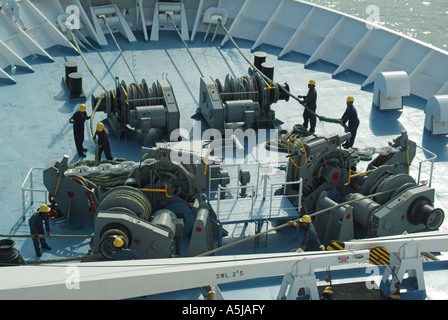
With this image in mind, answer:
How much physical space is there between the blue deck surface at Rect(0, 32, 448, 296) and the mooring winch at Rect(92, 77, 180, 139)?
372 millimetres

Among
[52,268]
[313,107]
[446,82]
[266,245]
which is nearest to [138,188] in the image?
[266,245]

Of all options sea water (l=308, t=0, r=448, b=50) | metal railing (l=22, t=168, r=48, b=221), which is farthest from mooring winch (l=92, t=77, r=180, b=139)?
sea water (l=308, t=0, r=448, b=50)

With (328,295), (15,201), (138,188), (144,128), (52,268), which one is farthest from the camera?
(144,128)

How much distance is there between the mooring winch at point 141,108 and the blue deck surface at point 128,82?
14.6 inches

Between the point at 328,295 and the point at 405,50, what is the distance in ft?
29.4

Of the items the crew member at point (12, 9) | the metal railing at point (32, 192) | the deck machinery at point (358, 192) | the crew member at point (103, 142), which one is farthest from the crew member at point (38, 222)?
the crew member at point (12, 9)

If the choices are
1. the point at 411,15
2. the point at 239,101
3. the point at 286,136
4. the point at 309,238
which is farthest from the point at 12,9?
the point at 411,15

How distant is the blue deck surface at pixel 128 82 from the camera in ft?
33.0

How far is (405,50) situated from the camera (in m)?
14.5

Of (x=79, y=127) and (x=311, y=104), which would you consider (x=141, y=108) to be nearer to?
(x=79, y=127)

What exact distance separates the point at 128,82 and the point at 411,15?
53.3 ft

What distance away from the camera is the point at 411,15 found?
87.7ft

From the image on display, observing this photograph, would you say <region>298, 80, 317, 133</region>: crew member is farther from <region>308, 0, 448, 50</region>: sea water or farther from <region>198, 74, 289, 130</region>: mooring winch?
<region>308, 0, 448, 50</region>: sea water

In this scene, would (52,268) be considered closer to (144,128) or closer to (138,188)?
(138,188)
